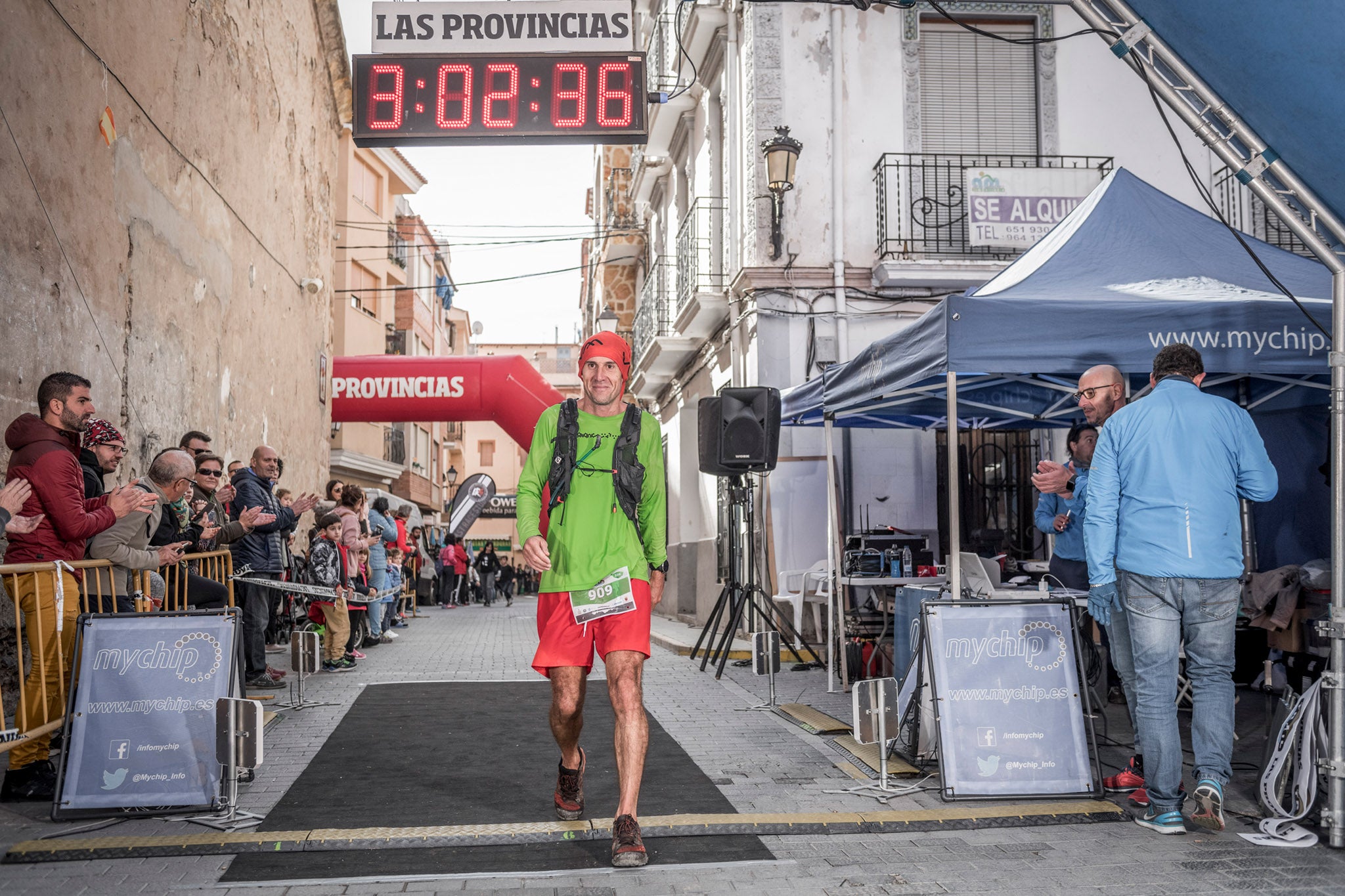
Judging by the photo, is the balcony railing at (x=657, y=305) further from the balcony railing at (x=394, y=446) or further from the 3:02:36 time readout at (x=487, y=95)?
the balcony railing at (x=394, y=446)

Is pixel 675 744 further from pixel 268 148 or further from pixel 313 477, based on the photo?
pixel 313 477

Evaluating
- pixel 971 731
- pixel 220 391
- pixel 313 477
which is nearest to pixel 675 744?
pixel 971 731

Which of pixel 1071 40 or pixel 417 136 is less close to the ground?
pixel 1071 40

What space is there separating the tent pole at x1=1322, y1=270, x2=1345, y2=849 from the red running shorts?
288cm

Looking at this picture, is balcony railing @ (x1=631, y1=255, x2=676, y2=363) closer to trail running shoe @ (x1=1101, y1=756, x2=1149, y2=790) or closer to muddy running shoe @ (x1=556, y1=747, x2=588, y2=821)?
trail running shoe @ (x1=1101, y1=756, x2=1149, y2=790)

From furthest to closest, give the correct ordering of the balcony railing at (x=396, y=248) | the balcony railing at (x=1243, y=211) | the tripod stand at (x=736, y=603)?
the balcony railing at (x=396, y=248) < the balcony railing at (x=1243, y=211) < the tripod stand at (x=736, y=603)

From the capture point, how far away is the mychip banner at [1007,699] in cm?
538

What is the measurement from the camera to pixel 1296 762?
5039mm

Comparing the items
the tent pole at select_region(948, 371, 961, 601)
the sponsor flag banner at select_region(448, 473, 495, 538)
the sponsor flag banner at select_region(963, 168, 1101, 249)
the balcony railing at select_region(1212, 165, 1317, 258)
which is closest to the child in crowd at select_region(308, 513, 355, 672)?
the tent pole at select_region(948, 371, 961, 601)

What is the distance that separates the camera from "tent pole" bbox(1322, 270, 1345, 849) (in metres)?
4.76

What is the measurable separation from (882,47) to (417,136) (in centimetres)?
659

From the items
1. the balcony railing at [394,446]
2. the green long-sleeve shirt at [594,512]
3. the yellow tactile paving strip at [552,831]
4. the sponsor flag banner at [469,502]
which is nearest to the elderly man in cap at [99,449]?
the yellow tactile paving strip at [552,831]

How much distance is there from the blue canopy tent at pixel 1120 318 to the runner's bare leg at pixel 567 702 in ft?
7.34

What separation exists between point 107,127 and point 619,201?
64.9ft
